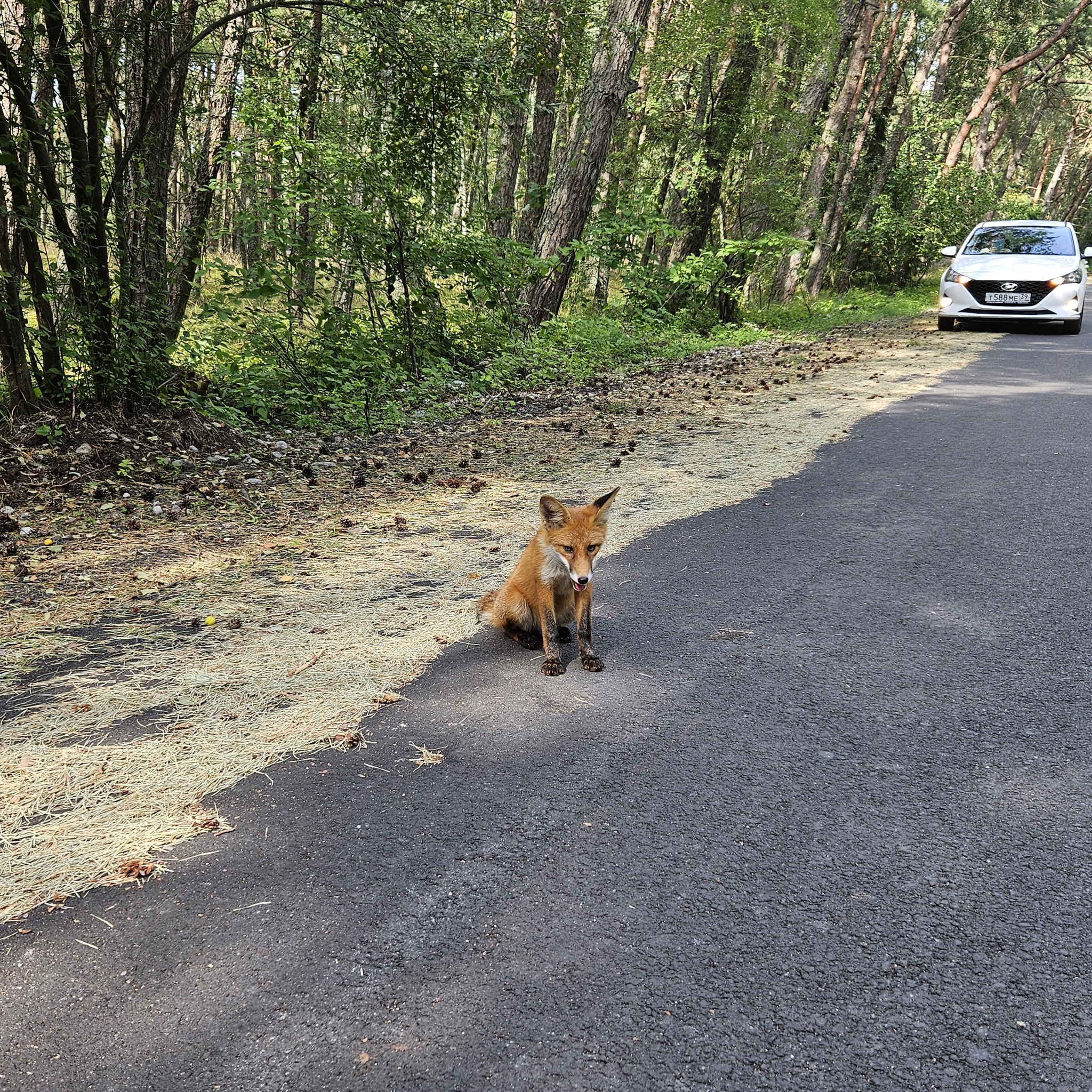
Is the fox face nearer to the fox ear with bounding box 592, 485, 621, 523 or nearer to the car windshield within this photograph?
the fox ear with bounding box 592, 485, 621, 523

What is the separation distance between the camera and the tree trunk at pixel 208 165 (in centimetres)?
816

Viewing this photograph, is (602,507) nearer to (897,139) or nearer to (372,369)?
(372,369)

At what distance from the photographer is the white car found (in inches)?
647

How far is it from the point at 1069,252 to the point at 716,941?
19212mm

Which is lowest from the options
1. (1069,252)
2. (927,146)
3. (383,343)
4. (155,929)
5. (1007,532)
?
(155,929)

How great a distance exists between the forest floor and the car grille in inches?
321

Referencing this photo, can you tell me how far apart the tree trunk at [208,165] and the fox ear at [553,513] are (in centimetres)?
534

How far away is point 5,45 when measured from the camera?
593 centimetres

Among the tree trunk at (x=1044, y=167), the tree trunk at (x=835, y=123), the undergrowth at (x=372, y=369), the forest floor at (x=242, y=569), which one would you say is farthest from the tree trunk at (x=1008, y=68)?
the tree trunk at (x=1044, y=167)

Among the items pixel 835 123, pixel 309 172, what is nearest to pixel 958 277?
pixel 835 123

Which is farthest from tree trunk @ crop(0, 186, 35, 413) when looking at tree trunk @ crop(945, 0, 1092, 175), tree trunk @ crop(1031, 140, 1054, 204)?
tree trunk @ crop(1031, 140, 1054, 204)

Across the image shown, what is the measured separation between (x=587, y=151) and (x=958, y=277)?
8.78 meters

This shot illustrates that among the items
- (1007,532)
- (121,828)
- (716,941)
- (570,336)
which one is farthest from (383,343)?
(716,941)

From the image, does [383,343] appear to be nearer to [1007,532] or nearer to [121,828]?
[1007,532]
